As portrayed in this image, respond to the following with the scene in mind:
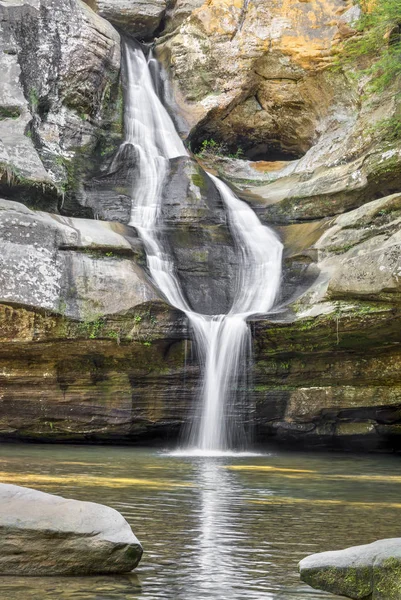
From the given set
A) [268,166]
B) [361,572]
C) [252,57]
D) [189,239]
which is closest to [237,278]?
[189,239]

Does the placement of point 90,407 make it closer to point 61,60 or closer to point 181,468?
point 181,468

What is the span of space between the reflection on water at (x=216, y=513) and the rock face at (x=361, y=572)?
11cm

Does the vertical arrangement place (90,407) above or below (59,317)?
below

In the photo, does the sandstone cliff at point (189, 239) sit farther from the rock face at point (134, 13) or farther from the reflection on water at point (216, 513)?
the reflection on water at point (216, 513)

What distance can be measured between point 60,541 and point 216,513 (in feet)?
9.20

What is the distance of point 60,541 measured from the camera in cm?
422

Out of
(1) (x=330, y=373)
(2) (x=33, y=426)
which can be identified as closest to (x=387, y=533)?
(1) (x=330, y=373)

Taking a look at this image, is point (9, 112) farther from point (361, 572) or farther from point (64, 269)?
point (361, 572)

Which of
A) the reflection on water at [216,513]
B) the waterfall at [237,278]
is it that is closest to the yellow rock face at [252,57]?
the waterfall at [237,278]

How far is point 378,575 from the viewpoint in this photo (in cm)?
380

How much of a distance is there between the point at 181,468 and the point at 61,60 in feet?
47.9

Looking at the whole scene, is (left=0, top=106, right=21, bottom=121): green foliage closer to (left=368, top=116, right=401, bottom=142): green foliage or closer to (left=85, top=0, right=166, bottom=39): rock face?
(left=85, top=0, right=166, bottom=39): rock face

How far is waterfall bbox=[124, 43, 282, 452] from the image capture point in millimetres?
15078

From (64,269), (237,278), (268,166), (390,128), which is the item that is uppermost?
(268,166)
